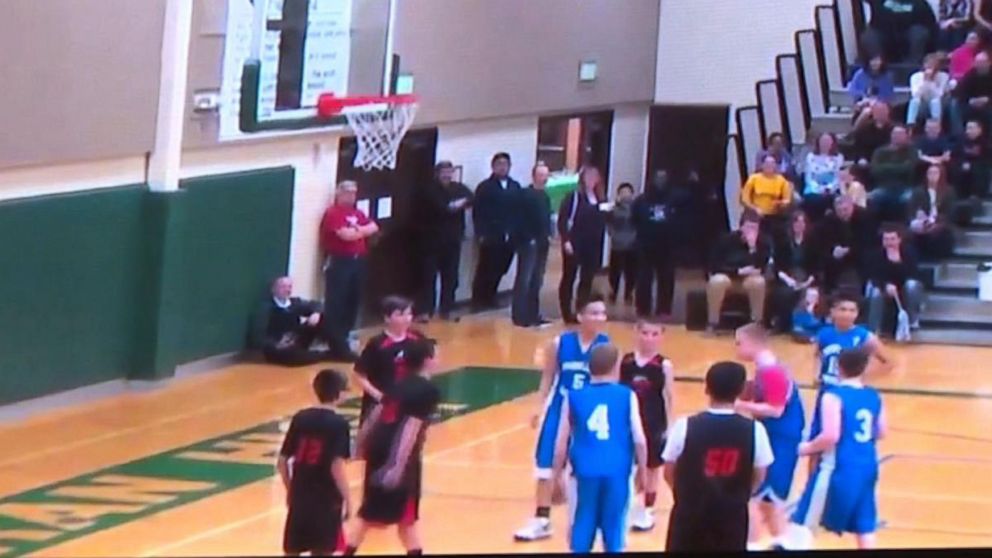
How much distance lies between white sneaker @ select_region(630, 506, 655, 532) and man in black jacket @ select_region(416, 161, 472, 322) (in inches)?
371

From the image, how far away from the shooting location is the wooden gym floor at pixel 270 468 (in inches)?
455

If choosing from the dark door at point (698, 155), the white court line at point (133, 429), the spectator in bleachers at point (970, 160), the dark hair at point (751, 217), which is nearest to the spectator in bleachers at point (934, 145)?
the spectator in bleachers at point (970, 160)

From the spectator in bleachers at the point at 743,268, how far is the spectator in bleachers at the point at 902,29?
15.3ft

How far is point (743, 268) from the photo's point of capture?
2169 centimetres

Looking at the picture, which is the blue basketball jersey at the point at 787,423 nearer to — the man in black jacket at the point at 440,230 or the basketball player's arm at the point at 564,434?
the basketball player's arm at the point at 564,434

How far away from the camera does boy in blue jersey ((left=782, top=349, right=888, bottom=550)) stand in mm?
9992

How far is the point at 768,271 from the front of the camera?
2164cm

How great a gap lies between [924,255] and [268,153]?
7.84 meters

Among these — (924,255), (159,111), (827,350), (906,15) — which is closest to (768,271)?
(924,255)

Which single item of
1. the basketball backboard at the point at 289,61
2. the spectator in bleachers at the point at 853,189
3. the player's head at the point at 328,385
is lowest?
the player's head at the point at 328,385

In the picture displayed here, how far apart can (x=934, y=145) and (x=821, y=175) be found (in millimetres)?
1327

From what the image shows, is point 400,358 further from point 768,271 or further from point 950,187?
point 950,187

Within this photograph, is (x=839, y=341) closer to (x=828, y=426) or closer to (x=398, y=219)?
(x=828, y=426)

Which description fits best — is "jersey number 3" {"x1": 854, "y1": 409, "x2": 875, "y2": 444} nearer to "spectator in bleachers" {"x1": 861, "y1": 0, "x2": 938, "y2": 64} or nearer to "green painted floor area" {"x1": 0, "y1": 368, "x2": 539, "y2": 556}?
"green painted floor area" {"x1": 0, "y1": 368, "x2": 539, "y2": 556}
